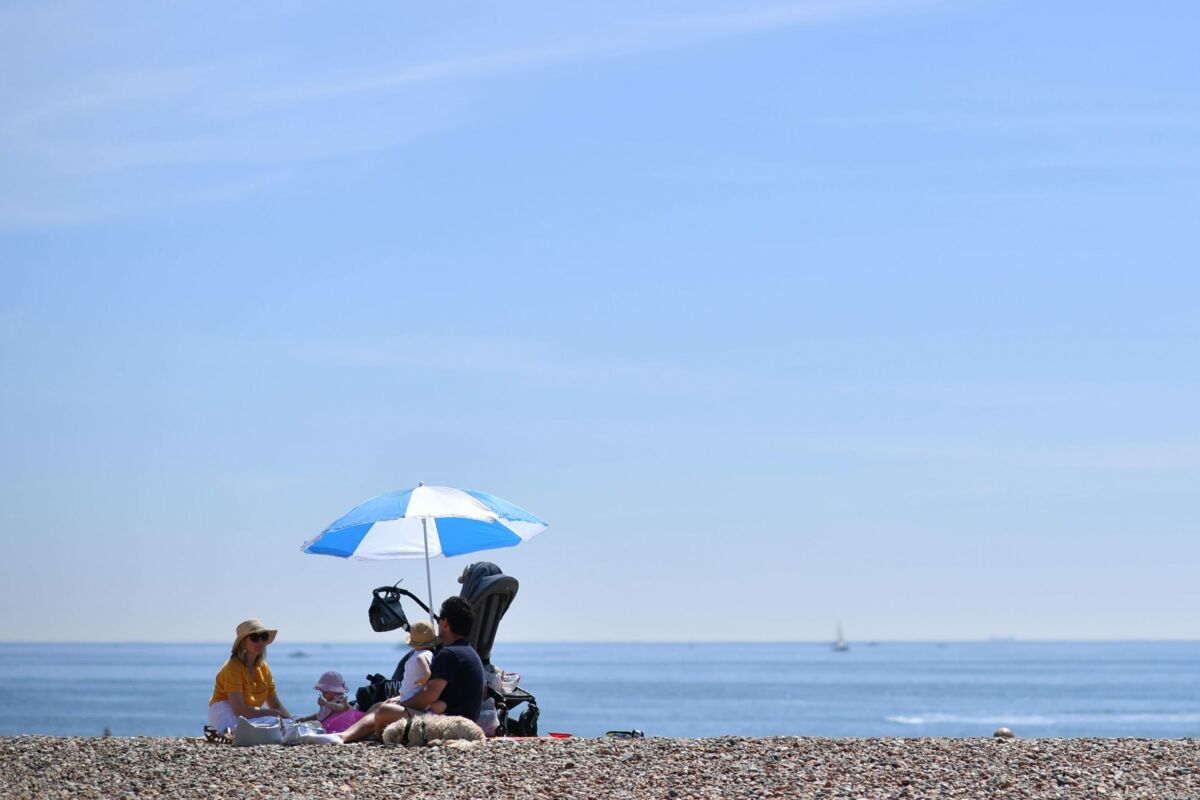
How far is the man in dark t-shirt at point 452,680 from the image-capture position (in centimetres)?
1126

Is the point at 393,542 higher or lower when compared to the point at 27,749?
higher

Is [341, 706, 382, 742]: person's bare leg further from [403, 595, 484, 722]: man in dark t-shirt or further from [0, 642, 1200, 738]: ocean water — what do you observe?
[0, 642, 1200, 738]: ocean water

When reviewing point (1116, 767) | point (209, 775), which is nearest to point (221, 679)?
point (209, 775)

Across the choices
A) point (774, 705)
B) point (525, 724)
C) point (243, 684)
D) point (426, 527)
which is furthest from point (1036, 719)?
point (243, 684)

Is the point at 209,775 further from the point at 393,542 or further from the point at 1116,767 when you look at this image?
the point at 1116,767

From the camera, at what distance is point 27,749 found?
11.1 meters

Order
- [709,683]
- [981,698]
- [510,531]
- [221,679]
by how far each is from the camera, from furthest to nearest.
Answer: [709,683], [981,698], [510,531], [221,679]

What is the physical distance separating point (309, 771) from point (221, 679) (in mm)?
2411

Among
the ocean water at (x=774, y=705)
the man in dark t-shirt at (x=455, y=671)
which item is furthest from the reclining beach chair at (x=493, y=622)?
the ocean water at (x=774, y=705)

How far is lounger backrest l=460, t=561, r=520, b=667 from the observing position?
39.9 feet

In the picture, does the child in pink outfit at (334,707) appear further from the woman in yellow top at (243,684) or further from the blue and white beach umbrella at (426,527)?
the blue and white beach umbrella at (426,527)

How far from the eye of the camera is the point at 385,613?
42.0ft

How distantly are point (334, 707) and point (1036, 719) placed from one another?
7955 centimetres

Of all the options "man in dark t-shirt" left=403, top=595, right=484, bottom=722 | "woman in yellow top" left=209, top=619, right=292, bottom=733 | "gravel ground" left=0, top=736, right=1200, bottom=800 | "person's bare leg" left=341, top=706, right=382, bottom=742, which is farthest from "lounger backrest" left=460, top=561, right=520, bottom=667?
"woman in yellow top" left=209, top=619, right=292, bottom=733
